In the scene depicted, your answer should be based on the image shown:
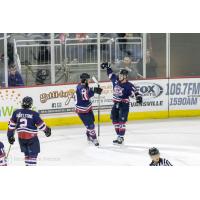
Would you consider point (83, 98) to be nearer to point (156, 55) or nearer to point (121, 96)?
point (121, 96)

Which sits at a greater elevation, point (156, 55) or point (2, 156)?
point (156, 55)

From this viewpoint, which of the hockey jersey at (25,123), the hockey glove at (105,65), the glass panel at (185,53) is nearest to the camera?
the hockey jersey at (25,123)

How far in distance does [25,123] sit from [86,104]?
127cm

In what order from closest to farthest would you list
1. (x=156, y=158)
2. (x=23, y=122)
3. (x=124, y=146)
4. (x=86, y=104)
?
(x=156, y=158) → (x=23, y=122) → (x=124, y=146) → (x=86, y=104)

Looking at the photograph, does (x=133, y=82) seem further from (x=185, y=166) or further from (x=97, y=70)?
(x=185, y=166)

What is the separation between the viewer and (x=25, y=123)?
7.14 meters

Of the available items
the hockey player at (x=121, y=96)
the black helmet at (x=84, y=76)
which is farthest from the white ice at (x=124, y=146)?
the black helmet at (x=84, y=76)

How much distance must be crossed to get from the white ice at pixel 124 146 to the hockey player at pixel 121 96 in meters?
0.10

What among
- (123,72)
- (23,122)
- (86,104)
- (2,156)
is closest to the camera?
(2,156)

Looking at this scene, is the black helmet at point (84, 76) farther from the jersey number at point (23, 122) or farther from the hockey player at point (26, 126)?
the jersey number at point (23, 122)

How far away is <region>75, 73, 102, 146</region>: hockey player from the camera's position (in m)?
8.12

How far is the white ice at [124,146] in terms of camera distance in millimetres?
7586

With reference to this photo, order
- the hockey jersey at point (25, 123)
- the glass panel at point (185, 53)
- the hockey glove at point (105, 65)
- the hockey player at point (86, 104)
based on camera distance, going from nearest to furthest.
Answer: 1. the hockey jersey at point (25, 123)
2. the hockey player at point (86, 104)
3. the glass panel at point (185, 53)
4. the hockey glove at point (105, 65)

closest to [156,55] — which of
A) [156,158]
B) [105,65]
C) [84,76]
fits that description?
[105,65]
